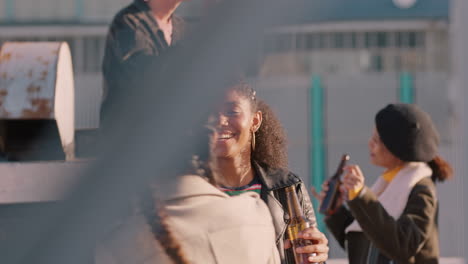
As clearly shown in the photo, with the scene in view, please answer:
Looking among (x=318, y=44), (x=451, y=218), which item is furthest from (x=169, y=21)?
(x=318, y=44)

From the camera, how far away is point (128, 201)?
0.77 meters

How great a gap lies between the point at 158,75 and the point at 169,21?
579 millimetres

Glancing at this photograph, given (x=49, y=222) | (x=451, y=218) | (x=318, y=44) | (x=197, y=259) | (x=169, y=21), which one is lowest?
(x=451, y=218)

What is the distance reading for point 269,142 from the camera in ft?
5.38

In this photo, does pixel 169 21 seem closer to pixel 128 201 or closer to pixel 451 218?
pixel 128 201

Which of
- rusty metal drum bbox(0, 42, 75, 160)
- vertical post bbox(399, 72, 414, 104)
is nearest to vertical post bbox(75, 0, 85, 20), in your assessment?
vertical post bbox(399, 72, 414, 104)

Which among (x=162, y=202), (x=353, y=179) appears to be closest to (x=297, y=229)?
(x=162, y=202)

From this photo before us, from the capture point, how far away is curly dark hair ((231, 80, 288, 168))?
1617 mm

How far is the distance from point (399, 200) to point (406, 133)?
240 mm

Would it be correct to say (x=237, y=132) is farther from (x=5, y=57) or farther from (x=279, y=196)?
(x=5, y=57)

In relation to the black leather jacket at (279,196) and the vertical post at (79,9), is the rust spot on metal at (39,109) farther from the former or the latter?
the vertical post at (79,9)

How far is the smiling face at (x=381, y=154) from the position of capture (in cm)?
285

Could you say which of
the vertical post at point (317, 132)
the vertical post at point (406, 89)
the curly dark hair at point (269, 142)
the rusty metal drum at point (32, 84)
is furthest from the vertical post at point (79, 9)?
the rusty metal drum at point (32, 84)

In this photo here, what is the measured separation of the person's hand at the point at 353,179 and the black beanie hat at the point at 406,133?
407mm
